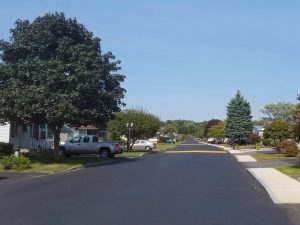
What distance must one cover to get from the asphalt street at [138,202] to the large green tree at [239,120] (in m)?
68.5

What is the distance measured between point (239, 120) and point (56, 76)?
211 ft

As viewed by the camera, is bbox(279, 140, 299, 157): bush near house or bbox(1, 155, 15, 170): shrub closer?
bbox(1, 155, 15, 170): shrub

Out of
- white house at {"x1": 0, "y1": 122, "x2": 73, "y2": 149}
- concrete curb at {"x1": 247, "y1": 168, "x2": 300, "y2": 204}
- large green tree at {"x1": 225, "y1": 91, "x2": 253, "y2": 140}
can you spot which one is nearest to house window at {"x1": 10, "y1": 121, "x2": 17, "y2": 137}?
white house at {"x1": 0, "y1": 122, "x2": 73, "y2": 149}

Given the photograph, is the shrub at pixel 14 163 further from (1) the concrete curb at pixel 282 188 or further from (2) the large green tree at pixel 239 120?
(2) the large green tree at pixel 239 120

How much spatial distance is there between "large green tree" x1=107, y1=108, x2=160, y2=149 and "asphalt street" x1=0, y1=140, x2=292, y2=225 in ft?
114

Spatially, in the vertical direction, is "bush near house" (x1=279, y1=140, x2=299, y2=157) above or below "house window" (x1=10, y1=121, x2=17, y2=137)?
below

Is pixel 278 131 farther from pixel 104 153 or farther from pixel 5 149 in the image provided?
pixel 5 149

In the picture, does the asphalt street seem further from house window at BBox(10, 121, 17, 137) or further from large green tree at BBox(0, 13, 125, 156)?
house window at BBox(10, 121, 17, 137)

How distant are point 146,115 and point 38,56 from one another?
93.4ft

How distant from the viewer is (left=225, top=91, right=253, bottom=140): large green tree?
293ft

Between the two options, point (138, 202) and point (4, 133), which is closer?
point (138, 202)

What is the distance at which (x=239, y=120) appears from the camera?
89.8 meters

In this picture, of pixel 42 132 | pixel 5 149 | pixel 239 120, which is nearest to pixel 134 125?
pixel 42 132

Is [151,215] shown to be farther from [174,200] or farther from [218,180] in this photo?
[218,180]
